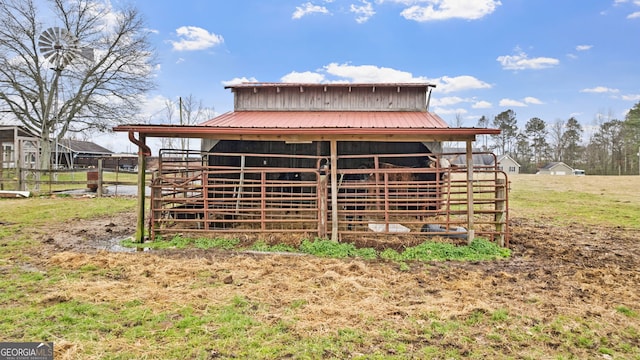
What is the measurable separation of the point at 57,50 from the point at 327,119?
2053 cm

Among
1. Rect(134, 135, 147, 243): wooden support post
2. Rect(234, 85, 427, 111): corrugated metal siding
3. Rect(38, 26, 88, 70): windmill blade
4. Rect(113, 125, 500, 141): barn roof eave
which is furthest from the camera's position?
Rect(38, 26, 88, 70): windmill blade

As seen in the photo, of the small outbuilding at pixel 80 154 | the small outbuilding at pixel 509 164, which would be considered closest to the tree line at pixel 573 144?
the small outbuilding at pixel 509 164

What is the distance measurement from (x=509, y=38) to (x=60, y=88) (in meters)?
30.7

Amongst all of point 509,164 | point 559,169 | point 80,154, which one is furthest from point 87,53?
point 559,169

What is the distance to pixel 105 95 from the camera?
23.9m

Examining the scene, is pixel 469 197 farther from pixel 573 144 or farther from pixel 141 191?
pixel 573 144

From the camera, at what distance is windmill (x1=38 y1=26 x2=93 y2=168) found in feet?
69.1

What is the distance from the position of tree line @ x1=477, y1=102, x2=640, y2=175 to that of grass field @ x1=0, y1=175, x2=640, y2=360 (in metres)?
47.6

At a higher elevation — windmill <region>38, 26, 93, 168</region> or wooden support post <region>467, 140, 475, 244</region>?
windmill <region>38, 26, 93, 168</region>

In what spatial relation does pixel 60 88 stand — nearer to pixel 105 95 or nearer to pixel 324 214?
pixel 105 95

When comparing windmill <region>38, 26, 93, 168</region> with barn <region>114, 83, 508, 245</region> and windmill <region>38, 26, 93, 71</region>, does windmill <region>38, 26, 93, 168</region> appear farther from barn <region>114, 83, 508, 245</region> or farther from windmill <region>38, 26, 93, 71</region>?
barn <region>114, 83, 508, 245</region>

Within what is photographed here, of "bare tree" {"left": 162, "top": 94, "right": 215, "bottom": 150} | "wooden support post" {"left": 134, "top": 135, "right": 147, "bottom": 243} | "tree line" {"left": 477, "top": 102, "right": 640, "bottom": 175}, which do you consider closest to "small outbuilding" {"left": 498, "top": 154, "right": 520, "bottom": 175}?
"tree line" {"left": 477, "top": 102, "right": 640, "bottom": 175}

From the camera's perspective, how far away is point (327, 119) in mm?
10461

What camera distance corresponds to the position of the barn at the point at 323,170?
702 cm
